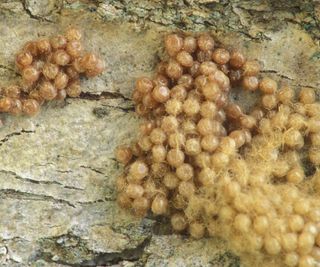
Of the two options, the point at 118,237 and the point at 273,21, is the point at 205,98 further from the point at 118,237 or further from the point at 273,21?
the point at 118,237

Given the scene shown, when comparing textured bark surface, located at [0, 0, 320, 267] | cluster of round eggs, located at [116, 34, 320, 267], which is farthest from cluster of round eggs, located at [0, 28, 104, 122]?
cluster of round eggs, located at [116, 34, 320, 267]

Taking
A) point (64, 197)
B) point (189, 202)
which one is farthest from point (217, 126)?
point (64, 197)

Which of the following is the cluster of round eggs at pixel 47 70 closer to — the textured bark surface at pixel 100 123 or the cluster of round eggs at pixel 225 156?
the textured bark surface at pixel 100 123

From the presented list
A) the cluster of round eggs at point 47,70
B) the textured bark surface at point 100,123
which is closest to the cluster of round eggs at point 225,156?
the textured bark surface at point 100,123

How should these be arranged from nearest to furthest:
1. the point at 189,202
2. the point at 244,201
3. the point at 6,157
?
the point at 244,201 < the point at 189,202 < the point at 6,157

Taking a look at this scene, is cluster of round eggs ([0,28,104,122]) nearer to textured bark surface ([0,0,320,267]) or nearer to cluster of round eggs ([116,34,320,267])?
textured bark surface ([0,0,320,267])

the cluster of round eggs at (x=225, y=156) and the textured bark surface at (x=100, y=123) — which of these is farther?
the textured bark surface at (x=100, y=123)
